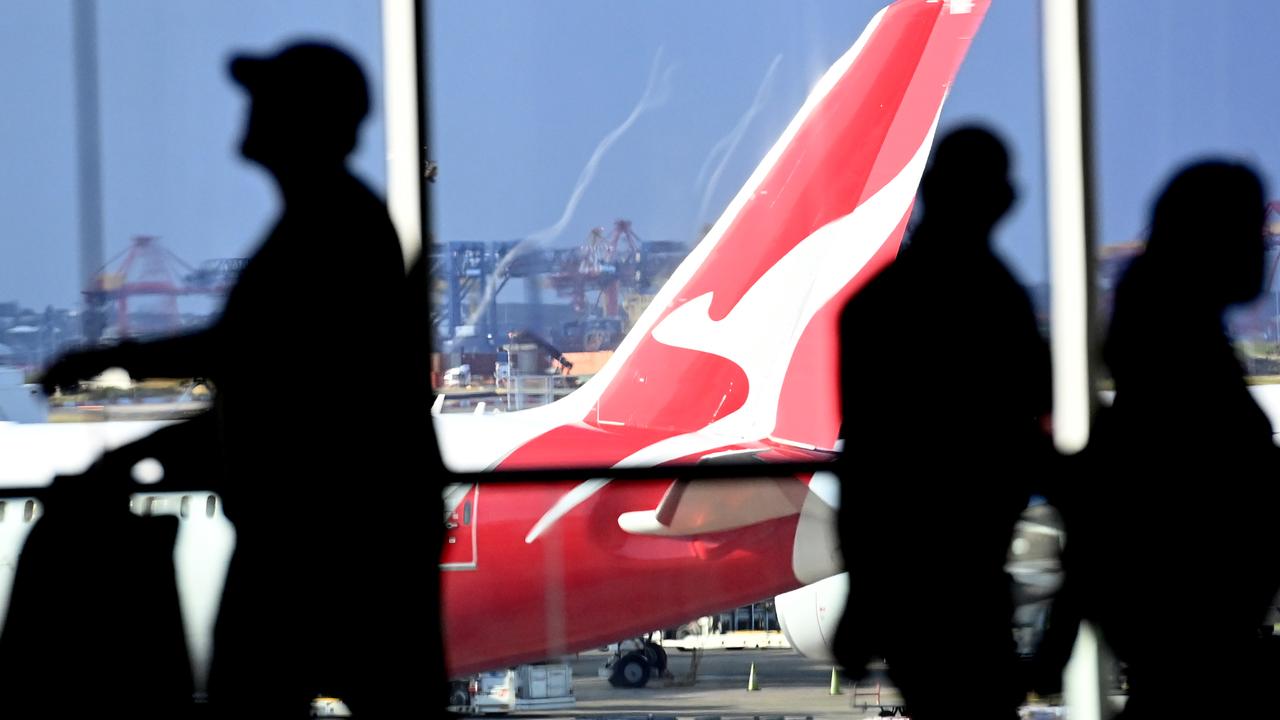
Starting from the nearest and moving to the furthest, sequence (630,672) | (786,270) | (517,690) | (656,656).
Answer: (517,690) → (630,672) → (656,656) → (786,270)

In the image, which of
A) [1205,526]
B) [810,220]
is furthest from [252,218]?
[810,220]

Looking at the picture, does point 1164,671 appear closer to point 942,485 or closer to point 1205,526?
point 1205,526

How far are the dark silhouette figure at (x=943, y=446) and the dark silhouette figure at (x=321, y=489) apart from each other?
63 centimetres

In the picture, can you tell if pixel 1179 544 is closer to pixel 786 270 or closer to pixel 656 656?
pixel 656 656

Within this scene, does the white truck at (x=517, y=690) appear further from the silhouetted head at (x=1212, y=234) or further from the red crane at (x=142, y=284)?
the silhouetted head at (x=1212, y=234)

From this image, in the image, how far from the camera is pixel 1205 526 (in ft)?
6.02

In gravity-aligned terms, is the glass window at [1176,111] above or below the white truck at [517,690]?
Result: above

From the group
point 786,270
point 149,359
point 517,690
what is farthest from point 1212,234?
point 786,270

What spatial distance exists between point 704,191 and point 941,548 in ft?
2.91

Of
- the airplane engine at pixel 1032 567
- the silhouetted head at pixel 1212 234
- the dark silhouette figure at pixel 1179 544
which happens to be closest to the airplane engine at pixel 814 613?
the airplane engine at pixel 1032 567

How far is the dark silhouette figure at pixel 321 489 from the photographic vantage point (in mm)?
1796

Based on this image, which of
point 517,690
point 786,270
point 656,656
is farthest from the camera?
point 786,270

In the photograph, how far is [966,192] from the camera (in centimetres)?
188

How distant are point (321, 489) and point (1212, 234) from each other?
4.55ft
